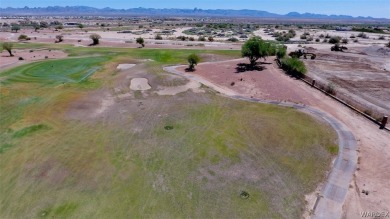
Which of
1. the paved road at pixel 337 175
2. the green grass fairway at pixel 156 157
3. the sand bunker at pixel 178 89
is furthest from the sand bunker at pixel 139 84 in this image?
the paved road at pixel 337 175

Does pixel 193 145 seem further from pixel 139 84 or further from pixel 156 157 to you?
pixel 139 84

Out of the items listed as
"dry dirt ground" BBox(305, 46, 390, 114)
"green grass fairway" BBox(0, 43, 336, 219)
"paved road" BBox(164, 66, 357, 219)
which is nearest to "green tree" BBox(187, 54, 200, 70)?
"green grass fairway" BBox(0, 43, 336, 219)

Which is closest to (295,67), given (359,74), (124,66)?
(359,74)

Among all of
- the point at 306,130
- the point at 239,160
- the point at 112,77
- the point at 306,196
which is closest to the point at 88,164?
the point at 239,160

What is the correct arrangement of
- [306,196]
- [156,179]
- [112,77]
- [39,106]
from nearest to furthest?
[306,196] < [156,179] < [39,106] < [112,77]

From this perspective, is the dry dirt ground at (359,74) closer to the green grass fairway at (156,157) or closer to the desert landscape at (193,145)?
the desert landscape at (193,145)

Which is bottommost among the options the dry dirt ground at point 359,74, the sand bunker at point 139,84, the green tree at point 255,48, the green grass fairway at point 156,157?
the green grass fairway at point 156,157

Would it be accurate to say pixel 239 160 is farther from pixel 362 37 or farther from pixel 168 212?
pixel 362 37
